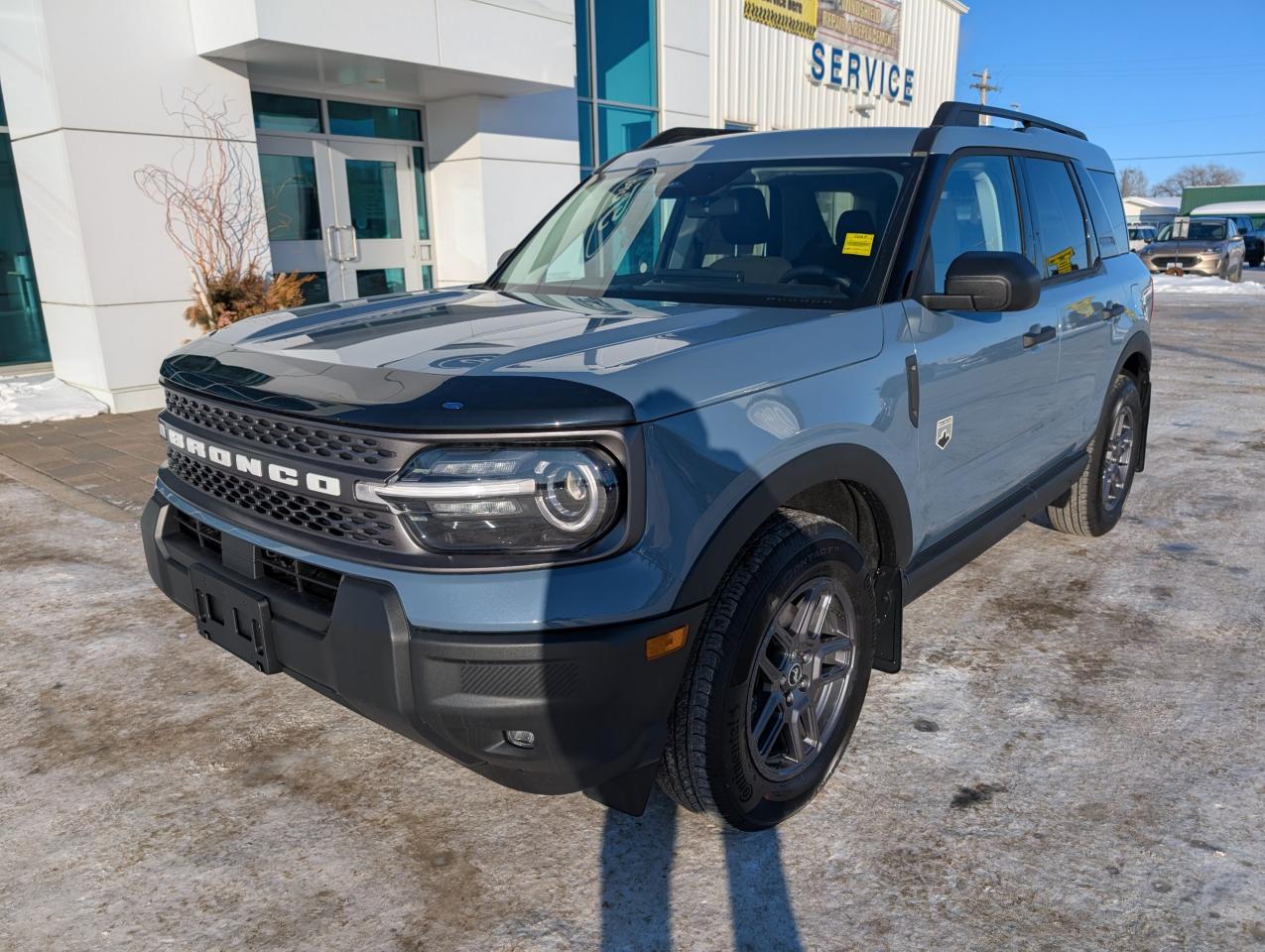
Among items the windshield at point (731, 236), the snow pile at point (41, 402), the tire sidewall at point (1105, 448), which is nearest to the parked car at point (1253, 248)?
the tire sidewall at point (1105, 448)

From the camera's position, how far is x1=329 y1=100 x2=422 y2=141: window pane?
1023cm

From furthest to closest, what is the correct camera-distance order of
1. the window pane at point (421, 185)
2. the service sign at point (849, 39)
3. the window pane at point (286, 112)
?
the service sign at point (849, 39)
the window pane at point (421, 185)
the window pane at point (286, 112)

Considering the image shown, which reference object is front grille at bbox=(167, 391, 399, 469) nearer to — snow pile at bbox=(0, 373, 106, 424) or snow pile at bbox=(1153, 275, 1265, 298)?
snow pile at bbox=(0, 373, 106, 424)

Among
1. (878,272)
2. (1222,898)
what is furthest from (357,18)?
(1222,898)

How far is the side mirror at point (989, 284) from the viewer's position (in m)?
2.81

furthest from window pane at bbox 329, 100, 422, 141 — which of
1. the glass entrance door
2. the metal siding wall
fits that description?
the metal siding wall

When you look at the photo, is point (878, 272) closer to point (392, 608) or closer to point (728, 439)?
point (728, 439)

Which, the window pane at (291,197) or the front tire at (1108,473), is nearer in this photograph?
the front tire at (1108,473)

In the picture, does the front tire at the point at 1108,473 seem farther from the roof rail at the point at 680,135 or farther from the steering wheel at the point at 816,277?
the roof rail at the point at 680,135

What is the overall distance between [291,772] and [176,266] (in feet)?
22.7

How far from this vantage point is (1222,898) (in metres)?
2.32

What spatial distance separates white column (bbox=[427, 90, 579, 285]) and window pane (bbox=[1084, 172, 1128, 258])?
24.4 ft

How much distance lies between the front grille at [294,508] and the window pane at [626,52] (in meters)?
11.6

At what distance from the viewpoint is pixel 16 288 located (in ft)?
30.2
